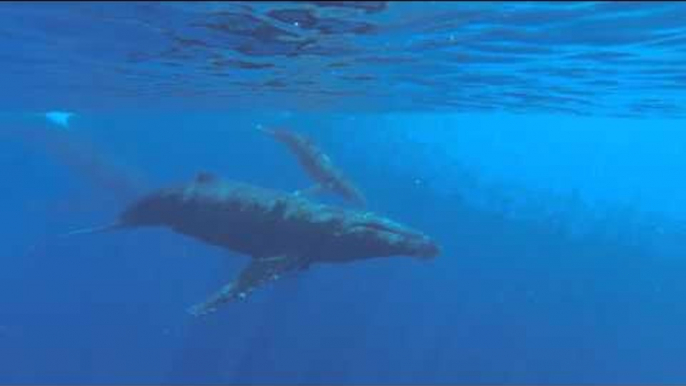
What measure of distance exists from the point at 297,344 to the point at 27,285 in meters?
17.4

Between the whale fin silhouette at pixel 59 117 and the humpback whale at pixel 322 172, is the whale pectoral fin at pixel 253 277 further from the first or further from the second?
the whale fin silhouette at pixel 59 117

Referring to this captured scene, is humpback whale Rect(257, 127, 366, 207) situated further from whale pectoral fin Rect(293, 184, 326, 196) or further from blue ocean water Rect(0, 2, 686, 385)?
blue ocean water Rect(0, 2, 686, 385)

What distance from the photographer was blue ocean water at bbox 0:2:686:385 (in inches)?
655

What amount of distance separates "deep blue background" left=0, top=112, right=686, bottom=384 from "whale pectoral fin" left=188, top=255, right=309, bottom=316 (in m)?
15.7

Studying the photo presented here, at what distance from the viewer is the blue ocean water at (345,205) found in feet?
54.6

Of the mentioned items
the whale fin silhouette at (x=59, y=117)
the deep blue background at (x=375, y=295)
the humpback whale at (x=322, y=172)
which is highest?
the humpback whale at (x=322, y=172)

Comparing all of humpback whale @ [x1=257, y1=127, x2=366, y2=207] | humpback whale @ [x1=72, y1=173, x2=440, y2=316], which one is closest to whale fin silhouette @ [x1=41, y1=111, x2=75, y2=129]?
humpback whale @ [x1=257, y1=127, x2=366, y2=207]

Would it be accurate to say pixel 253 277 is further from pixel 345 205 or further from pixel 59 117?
pixel 59 117

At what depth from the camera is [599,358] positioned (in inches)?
1383

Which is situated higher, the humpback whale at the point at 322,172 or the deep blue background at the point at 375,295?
the humpback whale at the point at 322,172

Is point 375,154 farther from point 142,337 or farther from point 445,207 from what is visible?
point 142,337

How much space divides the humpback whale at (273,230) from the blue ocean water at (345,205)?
3.46m

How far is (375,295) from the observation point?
122 feet

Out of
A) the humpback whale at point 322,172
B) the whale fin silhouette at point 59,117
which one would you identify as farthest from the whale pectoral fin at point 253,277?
the whale fin silhouette at point 59,117
